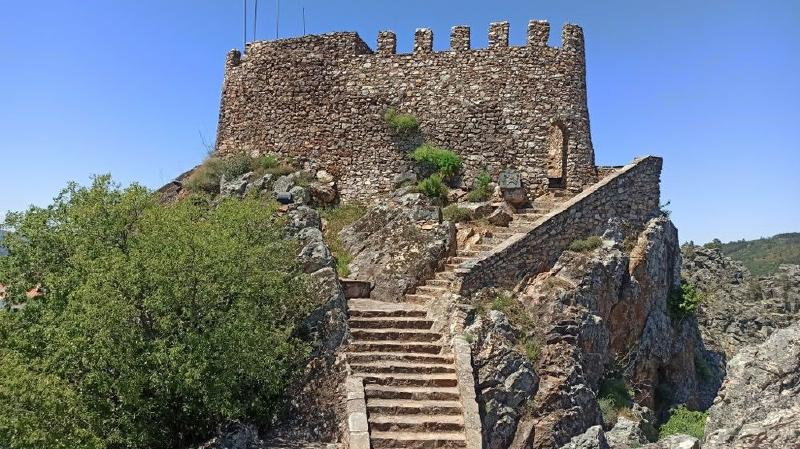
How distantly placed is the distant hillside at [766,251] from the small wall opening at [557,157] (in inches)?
2049

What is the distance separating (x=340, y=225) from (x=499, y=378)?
8.35 meters

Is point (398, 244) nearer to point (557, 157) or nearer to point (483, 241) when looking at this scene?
point (483, 241)

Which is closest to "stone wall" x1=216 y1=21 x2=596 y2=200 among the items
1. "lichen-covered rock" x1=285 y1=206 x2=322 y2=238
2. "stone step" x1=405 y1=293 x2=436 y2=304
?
"lichen-covered rock" x1=285 y1=206 x2=322 y2=238

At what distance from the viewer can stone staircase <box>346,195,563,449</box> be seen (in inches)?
480

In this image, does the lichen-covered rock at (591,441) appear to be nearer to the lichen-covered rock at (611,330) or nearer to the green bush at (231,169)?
the lichen-covered rock at (611,330)

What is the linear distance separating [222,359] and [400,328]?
14.7 feet

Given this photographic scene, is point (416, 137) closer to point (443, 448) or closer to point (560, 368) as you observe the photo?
point (560, 368)

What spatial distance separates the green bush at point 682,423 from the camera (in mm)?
15642

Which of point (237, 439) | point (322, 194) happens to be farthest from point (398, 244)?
point (237, 439)

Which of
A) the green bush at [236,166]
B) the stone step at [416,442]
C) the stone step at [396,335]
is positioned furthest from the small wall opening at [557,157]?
the stone step at [416,442]

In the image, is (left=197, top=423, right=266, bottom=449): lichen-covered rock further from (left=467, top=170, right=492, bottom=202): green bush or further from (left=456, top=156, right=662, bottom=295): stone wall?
(left=467, top=170, right=492, bottom=202): green bush

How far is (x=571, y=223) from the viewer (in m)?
18.0

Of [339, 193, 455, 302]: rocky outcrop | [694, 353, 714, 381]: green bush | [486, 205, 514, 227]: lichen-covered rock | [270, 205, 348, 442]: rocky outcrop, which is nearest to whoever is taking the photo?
[270, 205, 348, 442]: rocky outcrop

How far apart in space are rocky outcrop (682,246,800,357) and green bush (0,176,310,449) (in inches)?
874
